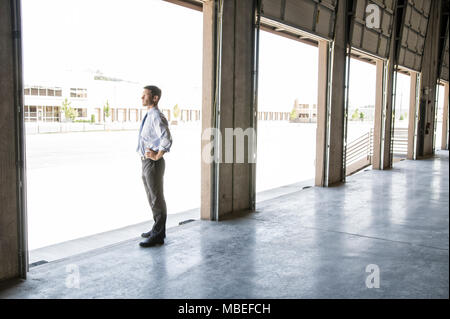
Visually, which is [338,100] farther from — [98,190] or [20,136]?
[20,136]

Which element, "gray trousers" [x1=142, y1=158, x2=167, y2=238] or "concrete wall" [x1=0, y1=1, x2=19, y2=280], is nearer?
"concrete wall" [x1=0, y1=1, x2=19, y2=280]

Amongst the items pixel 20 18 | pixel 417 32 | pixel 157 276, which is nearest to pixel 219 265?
pixel 157 276

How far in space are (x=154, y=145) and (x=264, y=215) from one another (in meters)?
2.79

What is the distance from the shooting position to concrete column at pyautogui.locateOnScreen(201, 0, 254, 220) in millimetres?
6648

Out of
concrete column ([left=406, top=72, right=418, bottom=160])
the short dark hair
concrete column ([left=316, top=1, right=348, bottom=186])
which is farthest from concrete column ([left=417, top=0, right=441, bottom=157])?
the short dark hair

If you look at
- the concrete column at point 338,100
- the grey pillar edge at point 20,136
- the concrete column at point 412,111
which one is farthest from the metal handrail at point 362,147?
the grey pillar edge at point 20,136

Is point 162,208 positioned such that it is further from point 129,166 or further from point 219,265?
point 129,166

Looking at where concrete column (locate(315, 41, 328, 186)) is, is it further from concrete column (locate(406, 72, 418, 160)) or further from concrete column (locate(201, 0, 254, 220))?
concrete column (locate(406, 72, 418, 160))

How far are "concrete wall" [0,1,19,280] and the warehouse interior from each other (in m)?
0.01

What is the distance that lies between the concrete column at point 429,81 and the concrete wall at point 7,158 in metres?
16.4

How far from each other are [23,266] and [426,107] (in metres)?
17.3

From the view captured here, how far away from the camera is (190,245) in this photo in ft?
17.8

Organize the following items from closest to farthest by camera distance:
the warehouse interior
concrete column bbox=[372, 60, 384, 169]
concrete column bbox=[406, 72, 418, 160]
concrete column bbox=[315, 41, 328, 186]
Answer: the warehouse interior, concrete column bbox=[315, 41, 328, 186], concrete column bbox=[372, 60, 384, 169], concrete column bbox=[406, 72, 418, 160]

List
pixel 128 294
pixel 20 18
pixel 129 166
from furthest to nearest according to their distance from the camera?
pixel 129 166, pixel 20 18, pixel 128 294
